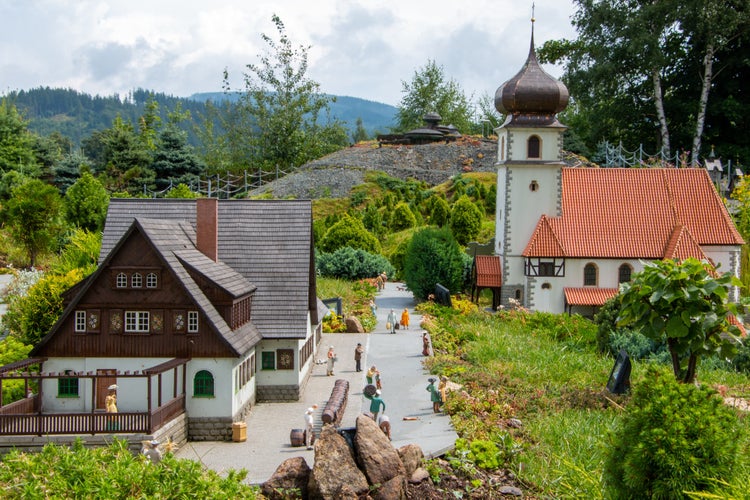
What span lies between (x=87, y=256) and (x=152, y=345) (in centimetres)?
1408

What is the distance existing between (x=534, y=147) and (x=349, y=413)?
20.5 metres

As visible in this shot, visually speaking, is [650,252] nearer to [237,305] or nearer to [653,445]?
[237,305]

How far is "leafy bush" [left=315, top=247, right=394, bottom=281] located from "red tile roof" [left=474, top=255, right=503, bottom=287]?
6837 millimetres

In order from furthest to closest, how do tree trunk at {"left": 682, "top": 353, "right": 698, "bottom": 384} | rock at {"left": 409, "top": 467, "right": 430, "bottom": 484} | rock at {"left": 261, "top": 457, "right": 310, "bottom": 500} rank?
tree trunk at {"left": 682, "top": 353, "right": 698, "bottom": 384}
rock at {"left": 409, "top": 467, "right": 430, "bottom": 484}
rock at {"left": 261, "top": 457, "right": 310, "bottom": 500}

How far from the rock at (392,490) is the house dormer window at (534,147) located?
79.5 feet

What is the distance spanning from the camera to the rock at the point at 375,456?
49.8 ft

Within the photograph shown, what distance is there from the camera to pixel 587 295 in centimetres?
3512

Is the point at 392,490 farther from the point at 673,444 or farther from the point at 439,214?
the point at 439,214

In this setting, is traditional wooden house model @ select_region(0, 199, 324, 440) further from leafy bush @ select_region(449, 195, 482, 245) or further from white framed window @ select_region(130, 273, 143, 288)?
leafy bush @ select_region(449, 195, 482, 245)

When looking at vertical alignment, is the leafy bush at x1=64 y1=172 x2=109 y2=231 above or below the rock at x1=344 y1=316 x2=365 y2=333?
above

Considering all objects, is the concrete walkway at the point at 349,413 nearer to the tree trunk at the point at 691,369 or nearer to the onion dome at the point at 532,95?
the tree trunk at the point at 691,369

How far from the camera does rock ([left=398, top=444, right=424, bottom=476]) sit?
1566cm

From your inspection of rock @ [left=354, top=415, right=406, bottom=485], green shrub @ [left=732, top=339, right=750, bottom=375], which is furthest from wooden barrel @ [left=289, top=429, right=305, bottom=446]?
green shrub @ [left=732, top=339, right=750, bottom=375]

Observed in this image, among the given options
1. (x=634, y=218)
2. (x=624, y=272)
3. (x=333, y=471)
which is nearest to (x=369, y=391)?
(x=333, y=471)
